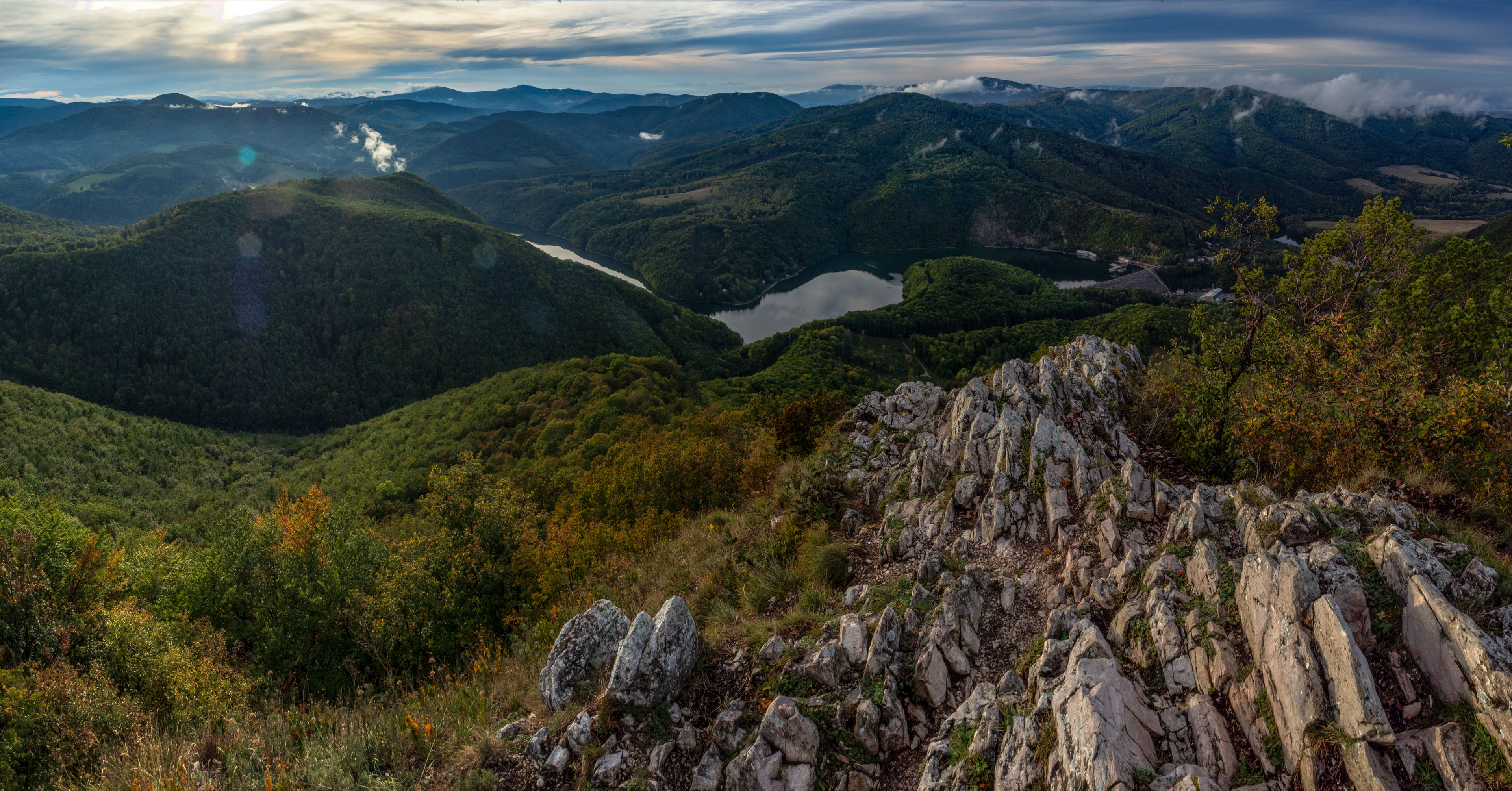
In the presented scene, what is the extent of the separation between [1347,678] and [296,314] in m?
166

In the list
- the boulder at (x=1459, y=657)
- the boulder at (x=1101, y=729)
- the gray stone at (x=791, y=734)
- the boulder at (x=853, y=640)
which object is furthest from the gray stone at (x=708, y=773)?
the boulder at (x=1459, y=657)

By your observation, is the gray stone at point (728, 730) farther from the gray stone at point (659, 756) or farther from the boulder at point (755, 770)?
the gray stone at point (659, 756)

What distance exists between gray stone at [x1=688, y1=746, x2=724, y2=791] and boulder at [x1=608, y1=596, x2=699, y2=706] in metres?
1.43

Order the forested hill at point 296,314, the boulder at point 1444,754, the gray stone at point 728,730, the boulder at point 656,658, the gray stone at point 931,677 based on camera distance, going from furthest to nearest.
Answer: the forested hill at point 296,314 < the boulder at point 656,658 < the gray stone at point 931,677 < the gray stone at point 728,730 < the boulder at point 1444,754

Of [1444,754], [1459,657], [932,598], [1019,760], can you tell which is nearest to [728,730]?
[1019,760]

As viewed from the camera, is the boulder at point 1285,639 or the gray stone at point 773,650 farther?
the gray stone at point 773,650

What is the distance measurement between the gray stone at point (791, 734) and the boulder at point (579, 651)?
3681 mm

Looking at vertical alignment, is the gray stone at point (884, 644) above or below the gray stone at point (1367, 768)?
below

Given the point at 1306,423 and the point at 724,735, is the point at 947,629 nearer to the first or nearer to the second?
the point at 724,735

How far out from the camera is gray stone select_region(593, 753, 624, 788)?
9.10 metres

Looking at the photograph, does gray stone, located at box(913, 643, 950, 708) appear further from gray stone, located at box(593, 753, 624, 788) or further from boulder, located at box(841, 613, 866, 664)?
gray stone, located at box(593, 753, 624, 788)

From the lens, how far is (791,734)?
9.27 m

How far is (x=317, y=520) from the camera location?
22312 mm

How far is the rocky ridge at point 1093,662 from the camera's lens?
691cm
